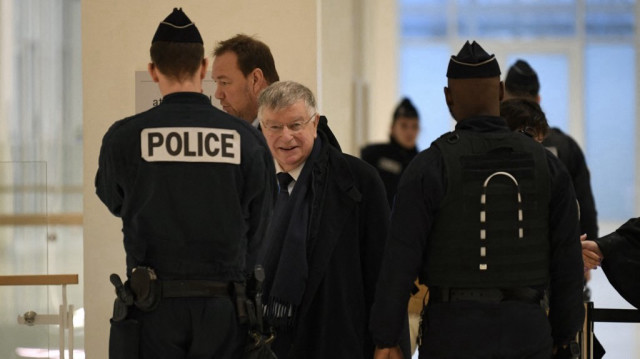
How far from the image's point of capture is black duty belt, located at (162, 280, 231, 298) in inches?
108

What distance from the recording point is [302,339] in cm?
320

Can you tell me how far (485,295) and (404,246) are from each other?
0.26m

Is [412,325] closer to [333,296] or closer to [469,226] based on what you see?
[333,296]

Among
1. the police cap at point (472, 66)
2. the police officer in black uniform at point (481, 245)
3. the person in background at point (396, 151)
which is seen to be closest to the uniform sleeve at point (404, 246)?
the police officer in black uniform at point (481, 245)

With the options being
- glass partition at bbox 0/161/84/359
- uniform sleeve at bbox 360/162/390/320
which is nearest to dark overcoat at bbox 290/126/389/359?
uniform sleeve at bbox 360/162/390/320

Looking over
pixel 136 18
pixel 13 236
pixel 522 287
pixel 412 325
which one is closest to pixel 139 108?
pixel 136 18

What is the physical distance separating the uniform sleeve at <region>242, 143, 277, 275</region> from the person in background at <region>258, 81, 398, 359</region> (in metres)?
0.25

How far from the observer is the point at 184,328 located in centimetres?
274

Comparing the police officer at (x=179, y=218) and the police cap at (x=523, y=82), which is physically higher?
the police cap at (x=523, y=82)

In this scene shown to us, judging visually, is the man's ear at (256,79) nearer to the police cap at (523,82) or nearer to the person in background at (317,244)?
the person in background at (317,244)

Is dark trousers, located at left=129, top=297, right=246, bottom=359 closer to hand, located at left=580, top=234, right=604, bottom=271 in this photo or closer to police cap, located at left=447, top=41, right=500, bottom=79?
police cap, located at left=447, top=41, right=500, bottom=79

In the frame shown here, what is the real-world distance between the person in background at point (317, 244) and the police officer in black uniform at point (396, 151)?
3450 millimetres

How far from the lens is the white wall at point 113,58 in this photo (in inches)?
182

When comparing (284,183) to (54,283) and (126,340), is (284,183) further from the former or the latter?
(54,283)
